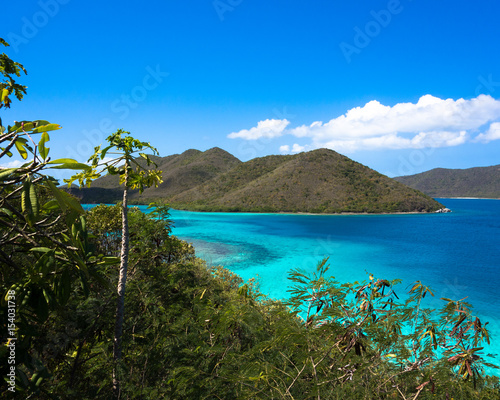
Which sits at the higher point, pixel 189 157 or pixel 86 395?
pixel 189 157

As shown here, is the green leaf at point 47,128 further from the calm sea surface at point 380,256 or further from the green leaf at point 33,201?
the calm sea surface at point 380,256

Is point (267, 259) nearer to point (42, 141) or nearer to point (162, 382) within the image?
point (162, 382)

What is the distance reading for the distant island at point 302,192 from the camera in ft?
261

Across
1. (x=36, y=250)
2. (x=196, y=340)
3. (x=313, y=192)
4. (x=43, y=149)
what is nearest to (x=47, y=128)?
(x=43, y=149)

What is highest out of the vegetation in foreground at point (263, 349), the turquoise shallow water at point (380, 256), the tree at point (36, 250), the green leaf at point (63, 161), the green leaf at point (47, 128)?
the green leaf at point (47, 128)

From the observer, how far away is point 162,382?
2678 mm

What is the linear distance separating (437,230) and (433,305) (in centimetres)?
3976

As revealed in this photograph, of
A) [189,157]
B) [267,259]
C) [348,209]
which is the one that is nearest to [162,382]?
[267,259]

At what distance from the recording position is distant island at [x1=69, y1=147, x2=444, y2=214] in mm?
79688

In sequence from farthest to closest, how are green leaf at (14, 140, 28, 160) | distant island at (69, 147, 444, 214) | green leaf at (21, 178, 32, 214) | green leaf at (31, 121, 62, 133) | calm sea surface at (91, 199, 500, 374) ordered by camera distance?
distant island at (69, 147, 444, 214) < calm sea surface at (91, 199, 500, 374) < green leaf at (14, 140, 28, 160) < green leaf at (31, 121, 62, 133) < green leaf at (21, 178, 32, 214)

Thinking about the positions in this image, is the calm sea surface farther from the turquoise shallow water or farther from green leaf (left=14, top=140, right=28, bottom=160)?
green leaf (left=14, top=140, right=28, bottom=160)

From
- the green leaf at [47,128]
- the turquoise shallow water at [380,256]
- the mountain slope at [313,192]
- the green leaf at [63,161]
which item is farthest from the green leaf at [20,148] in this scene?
the mountain slope at [313,192]

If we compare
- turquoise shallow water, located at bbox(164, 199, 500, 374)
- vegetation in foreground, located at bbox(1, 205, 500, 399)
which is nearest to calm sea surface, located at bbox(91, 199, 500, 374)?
turquoise shallow water, located at bbox(164, 199, 500, 374)

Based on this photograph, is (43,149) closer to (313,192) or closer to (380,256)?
(380,256)
